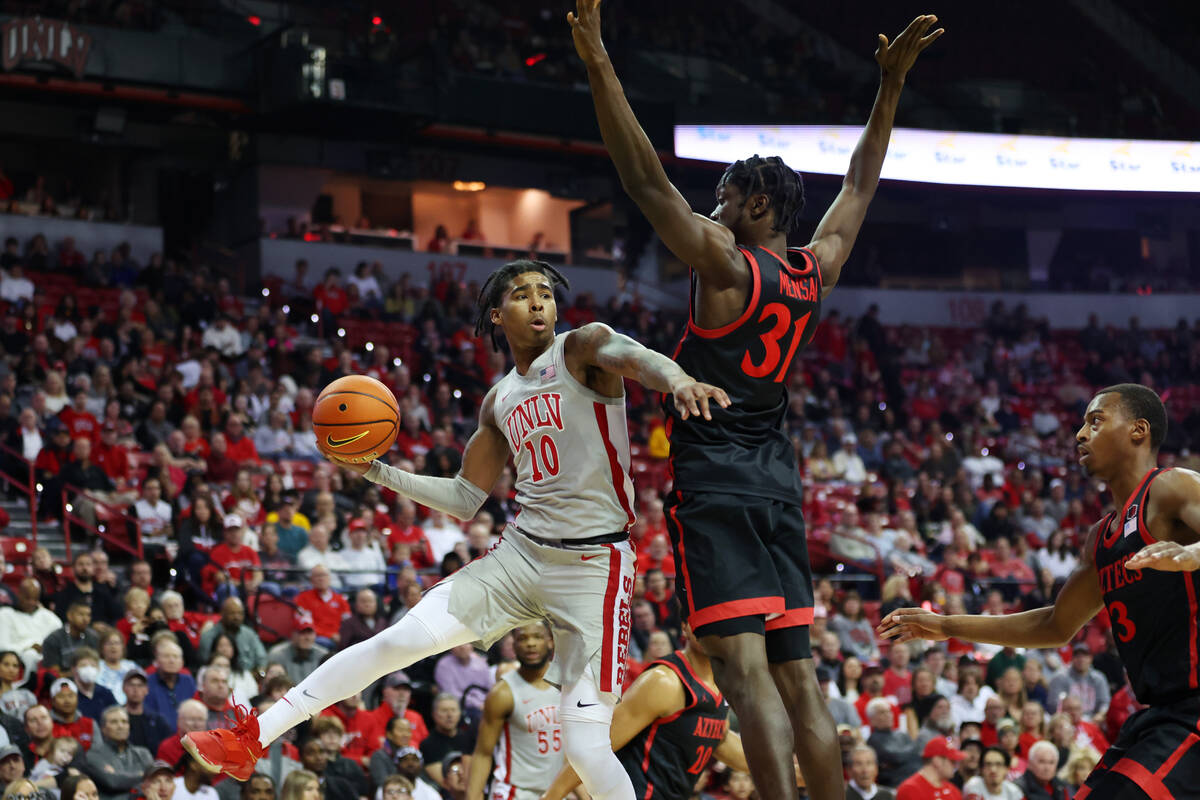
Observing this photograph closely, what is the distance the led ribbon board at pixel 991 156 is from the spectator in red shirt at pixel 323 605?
46.5 feet

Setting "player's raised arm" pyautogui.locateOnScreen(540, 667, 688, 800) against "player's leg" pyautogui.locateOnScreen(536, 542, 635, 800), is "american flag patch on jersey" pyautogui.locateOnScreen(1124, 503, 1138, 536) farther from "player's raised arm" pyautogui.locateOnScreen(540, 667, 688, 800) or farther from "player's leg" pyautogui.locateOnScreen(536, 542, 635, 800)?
"player's raised arm" pyautogui.locateOnScreen(540, 667, 688, 800)

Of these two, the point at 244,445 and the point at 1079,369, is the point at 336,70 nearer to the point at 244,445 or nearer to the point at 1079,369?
the point at 244,445

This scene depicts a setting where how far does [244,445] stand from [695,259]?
10.9 m

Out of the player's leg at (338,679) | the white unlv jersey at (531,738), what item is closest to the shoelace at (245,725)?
the player's leg at (338,679)

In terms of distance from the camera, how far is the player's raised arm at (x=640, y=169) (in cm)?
448

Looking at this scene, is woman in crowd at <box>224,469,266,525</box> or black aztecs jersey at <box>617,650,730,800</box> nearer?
black aztecs jersey at <box>617,650,730,800</box>

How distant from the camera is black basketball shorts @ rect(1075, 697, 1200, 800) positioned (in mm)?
4348

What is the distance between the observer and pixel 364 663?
5.23m

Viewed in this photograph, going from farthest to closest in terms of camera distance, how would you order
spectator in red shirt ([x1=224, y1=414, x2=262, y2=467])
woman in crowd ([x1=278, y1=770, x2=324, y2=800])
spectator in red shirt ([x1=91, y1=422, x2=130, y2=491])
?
spectator in red shirt ([x1=224, y1=414, x2=262, y2=467]), spectator in red shirt ([x1=91, y1=422, x2=130, y2=491]), woman in crowd ([x1=278, y1=770, x2=324, y2=800])

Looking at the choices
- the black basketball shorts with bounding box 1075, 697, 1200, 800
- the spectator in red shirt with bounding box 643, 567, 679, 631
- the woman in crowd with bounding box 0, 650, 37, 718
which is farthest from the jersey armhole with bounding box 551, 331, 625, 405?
the spectator in red shirt with bounding box 643, 567, 679, 631

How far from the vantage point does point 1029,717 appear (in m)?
11.9

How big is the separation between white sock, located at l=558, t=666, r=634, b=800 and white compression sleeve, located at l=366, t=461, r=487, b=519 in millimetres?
889

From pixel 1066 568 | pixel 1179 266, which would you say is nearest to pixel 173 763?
pixel 1066 568

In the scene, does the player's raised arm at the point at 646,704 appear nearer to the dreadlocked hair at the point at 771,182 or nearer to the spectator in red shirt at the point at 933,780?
the dreadlocked hair at the point at 771,182
